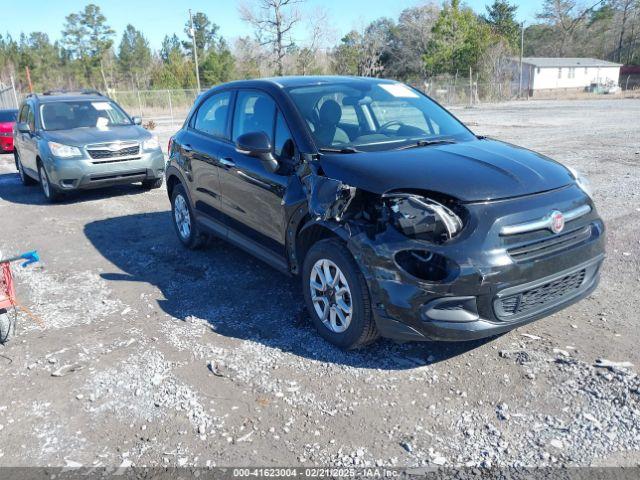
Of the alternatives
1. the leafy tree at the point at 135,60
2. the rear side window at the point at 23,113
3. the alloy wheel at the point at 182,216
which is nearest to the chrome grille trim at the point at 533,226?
the alloy wheel at the point at 182,216

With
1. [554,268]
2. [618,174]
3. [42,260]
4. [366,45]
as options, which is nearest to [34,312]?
[42,260]

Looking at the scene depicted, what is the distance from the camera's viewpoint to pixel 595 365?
3527 millimetres

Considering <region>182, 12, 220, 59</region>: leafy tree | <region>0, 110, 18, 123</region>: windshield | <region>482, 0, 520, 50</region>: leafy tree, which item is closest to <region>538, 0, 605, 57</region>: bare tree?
<region>482, 0, 520, 50</region>: leafy tree

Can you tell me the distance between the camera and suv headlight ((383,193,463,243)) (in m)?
3.18

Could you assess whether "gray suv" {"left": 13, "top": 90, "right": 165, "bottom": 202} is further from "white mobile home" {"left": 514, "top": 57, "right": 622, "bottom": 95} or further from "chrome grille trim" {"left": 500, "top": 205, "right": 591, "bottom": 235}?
"white mobile home" {"left": 514, "top": 57, "right": 622, "bottom": 95}

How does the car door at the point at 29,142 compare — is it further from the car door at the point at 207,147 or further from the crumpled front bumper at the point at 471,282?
the crumpled front bumper at the point at 471,282

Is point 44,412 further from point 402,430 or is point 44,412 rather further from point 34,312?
point 402,430

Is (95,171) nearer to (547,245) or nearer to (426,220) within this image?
(426,220)

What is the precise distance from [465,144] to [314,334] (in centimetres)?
185

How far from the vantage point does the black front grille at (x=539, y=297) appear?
3270mm

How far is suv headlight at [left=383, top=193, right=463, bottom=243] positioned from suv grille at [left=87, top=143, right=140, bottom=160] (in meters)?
7.16

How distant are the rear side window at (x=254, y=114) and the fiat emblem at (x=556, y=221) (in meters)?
2.21

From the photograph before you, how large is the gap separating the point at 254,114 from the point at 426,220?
2.21 meters

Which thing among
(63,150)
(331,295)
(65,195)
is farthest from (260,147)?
(65,195)
